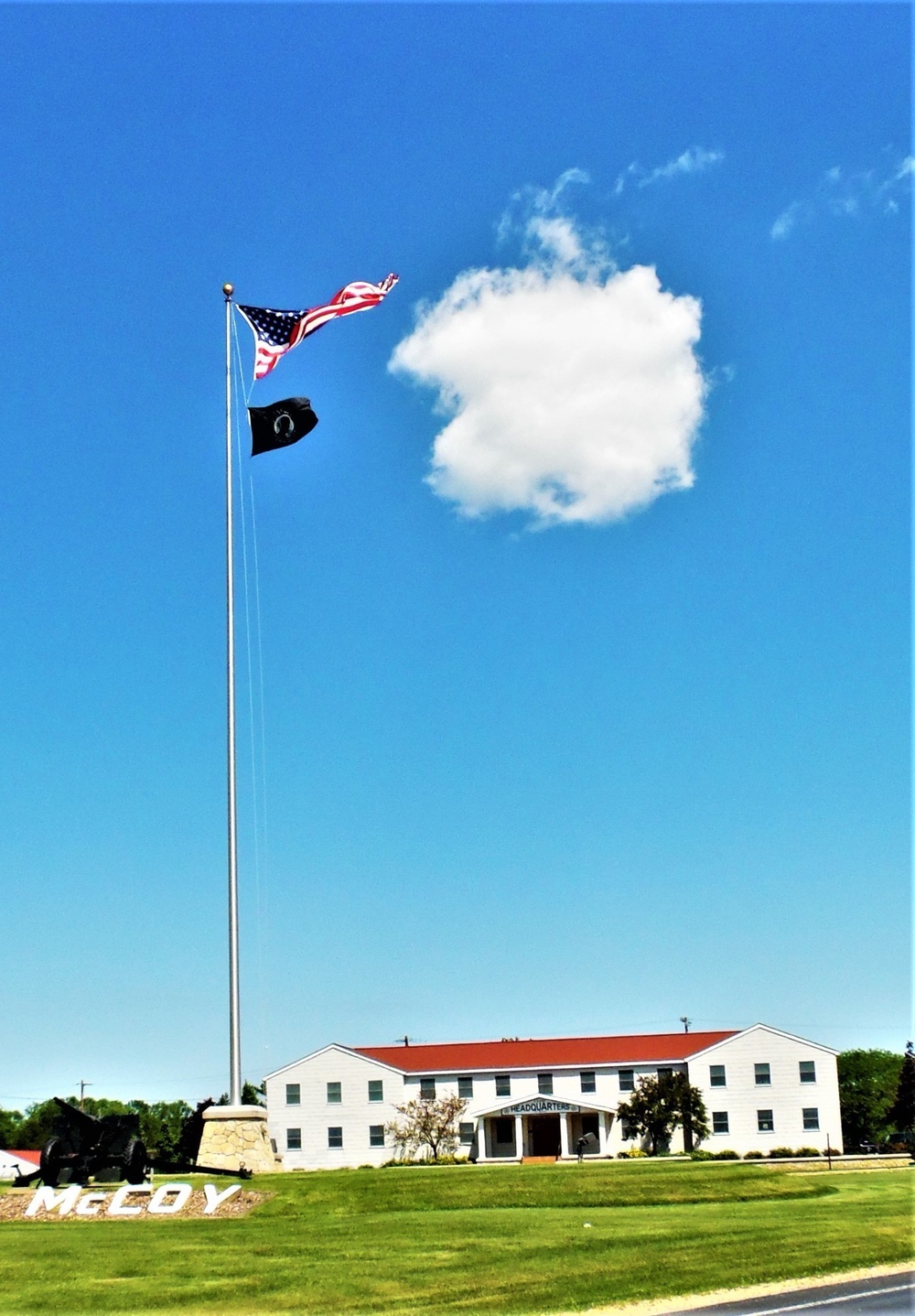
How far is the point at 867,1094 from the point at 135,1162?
91.3m

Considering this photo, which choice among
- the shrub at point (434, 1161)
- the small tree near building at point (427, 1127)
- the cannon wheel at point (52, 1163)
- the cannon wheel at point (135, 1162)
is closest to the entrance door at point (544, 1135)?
the small tree near building at point (427, 1127)

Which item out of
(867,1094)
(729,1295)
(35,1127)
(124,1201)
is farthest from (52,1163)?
(35,1127)


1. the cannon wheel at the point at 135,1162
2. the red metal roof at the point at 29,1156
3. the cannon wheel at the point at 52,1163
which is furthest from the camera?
the red metal roof at the point at 29,1156

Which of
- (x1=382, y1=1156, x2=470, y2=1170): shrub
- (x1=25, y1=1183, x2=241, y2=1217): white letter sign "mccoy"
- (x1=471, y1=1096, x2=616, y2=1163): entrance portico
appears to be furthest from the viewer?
(x1=471, y1=1096, x2=616, y2=1163): entrance portico

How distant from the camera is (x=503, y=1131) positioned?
62.8m

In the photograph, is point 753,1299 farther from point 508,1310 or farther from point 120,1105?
point 120,1105

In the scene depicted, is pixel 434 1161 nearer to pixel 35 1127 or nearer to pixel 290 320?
pixel 290 320

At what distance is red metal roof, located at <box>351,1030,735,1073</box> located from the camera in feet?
204

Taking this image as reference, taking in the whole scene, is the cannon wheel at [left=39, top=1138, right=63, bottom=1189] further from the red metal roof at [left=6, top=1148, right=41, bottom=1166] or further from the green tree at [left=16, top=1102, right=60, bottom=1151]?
the green tree at [left=16, top=1102, right=60, bottom=1151]

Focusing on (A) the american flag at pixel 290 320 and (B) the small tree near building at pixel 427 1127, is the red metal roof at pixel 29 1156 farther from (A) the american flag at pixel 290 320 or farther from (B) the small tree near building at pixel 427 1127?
(A) the american flag at pixel 290 320

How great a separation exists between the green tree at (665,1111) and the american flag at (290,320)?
138ft

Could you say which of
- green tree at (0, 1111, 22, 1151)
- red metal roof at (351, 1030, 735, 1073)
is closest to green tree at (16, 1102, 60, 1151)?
green tree at (0, 1111, 22, 1151)

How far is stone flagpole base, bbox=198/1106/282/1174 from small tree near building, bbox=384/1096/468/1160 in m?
36.4

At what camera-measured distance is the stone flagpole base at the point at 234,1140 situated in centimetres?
2439
